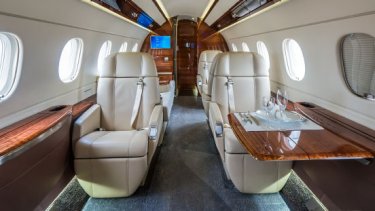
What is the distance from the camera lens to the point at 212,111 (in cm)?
269

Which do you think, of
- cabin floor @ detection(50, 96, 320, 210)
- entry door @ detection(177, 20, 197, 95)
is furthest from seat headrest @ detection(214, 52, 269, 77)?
entry door @ detection(177, 20, 197, 95)

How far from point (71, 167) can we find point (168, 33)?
5.58 meters

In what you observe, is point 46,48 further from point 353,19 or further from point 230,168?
point 353,19

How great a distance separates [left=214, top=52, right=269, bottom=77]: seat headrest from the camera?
279 cm

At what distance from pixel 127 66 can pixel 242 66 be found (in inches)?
53.2

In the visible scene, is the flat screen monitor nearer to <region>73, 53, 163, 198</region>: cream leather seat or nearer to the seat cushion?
<region>73, 53, 163, 198</region>: cream leather seat

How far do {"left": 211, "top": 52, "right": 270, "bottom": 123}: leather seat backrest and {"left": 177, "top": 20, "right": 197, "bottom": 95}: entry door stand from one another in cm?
443

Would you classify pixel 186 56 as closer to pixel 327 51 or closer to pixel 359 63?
pixel 327 51

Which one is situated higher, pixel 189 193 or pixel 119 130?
pixel 119 130

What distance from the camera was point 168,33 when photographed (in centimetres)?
702

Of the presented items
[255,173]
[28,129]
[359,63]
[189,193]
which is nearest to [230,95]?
[255,173]

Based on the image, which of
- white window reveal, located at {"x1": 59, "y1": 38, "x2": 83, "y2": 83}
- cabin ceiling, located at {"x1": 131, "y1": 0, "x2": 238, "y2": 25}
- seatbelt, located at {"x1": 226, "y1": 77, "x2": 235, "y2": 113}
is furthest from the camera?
cabin ceiling, located at {"x1": 131, "y1": 0, "x2": 238, "y2": 25}

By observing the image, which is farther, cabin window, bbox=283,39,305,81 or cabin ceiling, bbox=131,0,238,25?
cabin ceiling, bbox=131,0,238,25

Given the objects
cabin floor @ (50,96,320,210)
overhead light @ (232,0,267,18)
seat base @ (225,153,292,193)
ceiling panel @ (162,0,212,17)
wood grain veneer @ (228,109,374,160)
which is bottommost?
cabin floor @ (50,96,320,210)
